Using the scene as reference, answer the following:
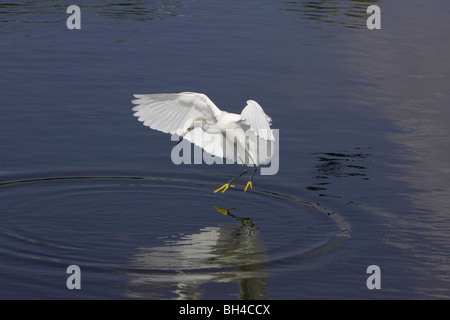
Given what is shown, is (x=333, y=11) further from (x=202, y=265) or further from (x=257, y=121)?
(x=202, y=265)

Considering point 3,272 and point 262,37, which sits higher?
point 262,37

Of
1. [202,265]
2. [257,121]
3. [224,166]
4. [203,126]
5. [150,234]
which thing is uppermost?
[203,126]

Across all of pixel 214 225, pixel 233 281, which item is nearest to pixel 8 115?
pixel 214 225

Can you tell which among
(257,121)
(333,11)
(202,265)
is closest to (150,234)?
(202,265)

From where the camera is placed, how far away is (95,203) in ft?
44.5

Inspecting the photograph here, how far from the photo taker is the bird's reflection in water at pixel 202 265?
10.5 metres

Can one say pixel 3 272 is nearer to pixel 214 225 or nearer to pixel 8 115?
pixel 214 225

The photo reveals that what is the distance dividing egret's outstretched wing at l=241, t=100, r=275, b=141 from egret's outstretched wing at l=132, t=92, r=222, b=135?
4.95 ft

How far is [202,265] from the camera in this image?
11250 mm

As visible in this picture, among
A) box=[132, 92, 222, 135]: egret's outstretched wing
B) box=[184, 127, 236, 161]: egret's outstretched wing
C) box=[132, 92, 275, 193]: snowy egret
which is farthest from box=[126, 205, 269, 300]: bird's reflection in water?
box=[132, 92, 222, 135]: egret's outstretched wing

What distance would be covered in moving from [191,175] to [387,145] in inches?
154

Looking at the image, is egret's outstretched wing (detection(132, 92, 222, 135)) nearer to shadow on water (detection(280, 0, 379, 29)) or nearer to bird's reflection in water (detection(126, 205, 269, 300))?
bird's reflection in water (detection(126, 205, 269, 300))

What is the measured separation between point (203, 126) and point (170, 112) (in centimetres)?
58

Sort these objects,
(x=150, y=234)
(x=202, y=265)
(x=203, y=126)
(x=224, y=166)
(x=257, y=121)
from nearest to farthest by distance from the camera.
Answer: (x=202, y=265) < (x=257, y=121) < (x=150, y=234) < (x=203, y=126) < (x=224, y=166)
